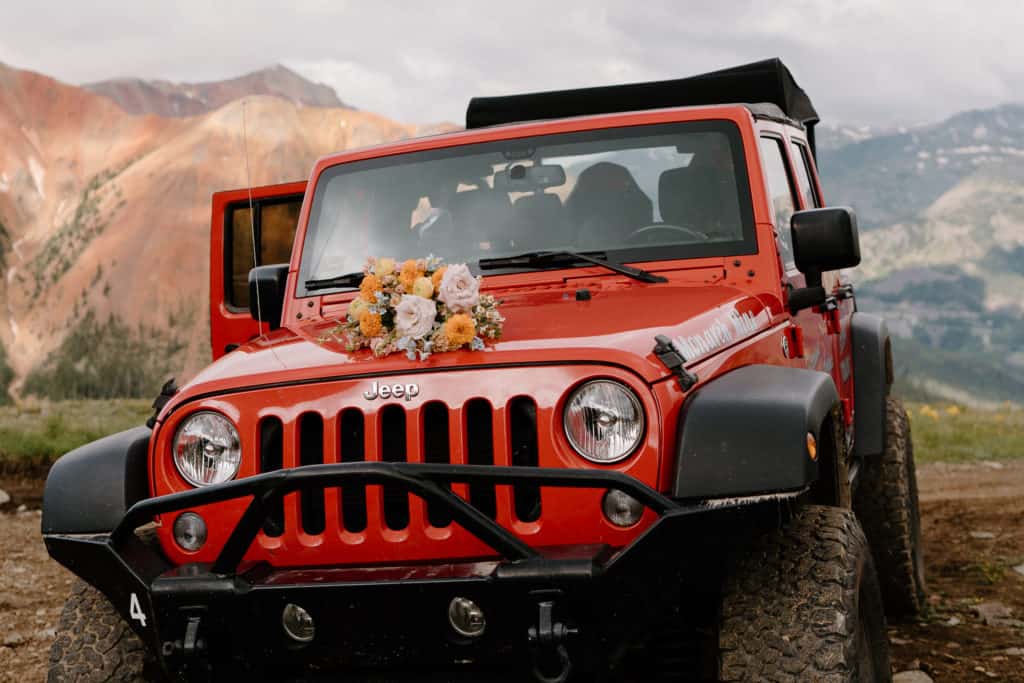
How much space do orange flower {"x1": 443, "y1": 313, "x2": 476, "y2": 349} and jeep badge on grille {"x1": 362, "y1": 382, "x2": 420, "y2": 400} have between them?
0.56ft

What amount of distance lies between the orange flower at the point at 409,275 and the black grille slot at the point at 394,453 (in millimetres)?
483

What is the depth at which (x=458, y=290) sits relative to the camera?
358cm

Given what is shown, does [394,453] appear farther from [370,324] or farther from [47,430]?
[47,430]

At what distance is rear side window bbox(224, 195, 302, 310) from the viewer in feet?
26.1

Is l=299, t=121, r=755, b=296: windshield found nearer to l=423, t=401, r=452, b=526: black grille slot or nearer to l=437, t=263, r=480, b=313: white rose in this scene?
l=437, t=263, r=480, b=313: white rose

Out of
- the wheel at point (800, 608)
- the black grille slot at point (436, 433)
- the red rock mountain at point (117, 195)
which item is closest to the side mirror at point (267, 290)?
the black grille slot at point (436, 433)

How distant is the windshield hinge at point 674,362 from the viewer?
3264mm

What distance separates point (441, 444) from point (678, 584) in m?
0.67

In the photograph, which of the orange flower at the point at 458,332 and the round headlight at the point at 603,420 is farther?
the orange flower at the point at 458,332

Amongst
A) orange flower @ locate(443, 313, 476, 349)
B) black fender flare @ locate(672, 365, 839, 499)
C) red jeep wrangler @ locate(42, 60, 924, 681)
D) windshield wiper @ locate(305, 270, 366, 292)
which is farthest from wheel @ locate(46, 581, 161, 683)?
black fender flare @ locate(672, 365, 839, 499)

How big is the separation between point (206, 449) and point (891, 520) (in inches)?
141

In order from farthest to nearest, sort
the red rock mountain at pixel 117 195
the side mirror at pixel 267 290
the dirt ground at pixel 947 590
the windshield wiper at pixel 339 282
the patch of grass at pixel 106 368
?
the red rock mountain at pixel 117 195 → the patch of grass at pixel 106 368 → the dirt ground at pixel 947 590 → the side mirror at pixel 267 290 → the windshield wiper at pixel 339 282

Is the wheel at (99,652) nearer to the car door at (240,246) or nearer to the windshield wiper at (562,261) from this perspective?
the windshield wiper at (562,261)

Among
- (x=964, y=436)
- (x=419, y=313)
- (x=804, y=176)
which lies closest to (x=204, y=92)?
(x=964, y=436)
